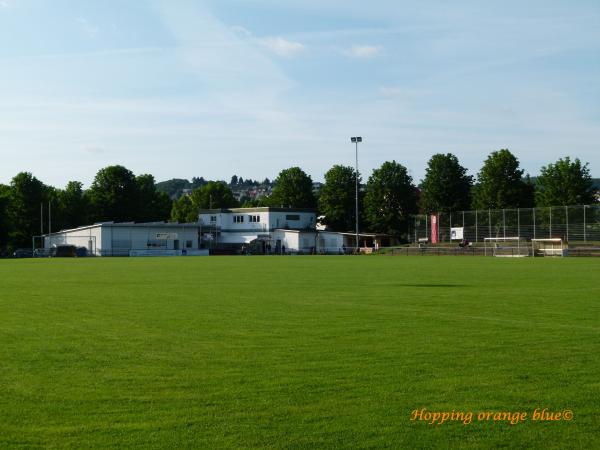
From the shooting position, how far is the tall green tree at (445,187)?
99125 mm

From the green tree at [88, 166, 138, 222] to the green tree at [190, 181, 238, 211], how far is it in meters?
35.6

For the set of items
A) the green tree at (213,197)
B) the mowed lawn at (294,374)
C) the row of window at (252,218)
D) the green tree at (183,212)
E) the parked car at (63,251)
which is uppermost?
the green tree at (213,197)

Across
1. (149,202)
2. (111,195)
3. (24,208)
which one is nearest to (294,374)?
(24,208)

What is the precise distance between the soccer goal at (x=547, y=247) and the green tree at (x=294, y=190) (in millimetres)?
61234

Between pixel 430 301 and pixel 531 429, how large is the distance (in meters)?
12.6

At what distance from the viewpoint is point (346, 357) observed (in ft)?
33.3

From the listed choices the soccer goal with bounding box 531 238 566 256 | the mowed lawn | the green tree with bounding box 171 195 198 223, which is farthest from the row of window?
the mowed lawn

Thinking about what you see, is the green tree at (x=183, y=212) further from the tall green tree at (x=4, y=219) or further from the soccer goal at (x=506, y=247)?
the soccer goal at (x=506, y=247)

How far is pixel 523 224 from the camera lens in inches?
2916

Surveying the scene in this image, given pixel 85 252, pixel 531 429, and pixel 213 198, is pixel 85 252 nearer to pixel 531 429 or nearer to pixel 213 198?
pixel 213 198

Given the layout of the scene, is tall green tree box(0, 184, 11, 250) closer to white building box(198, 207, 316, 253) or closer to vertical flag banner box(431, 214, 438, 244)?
white building box(198, 207, 316, 253)

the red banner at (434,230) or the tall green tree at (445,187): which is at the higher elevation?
the tall green tree at (445,187)

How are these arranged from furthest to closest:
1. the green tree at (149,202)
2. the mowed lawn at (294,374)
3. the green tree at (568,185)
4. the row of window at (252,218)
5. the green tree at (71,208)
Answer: the green tree at (149,202)
the green tree at (71,208)
the row of window at (252,218)
the green tree at (568,185)
the mowed lawn at (294,374)

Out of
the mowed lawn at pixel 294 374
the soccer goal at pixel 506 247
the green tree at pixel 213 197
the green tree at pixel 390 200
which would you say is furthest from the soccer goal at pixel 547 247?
the green tree at pixel 213 197
